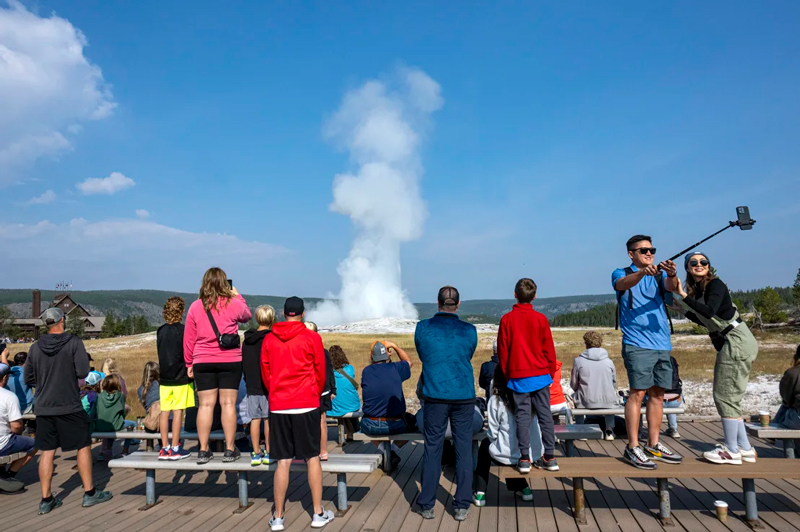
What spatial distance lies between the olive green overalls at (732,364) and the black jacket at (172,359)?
562 cm

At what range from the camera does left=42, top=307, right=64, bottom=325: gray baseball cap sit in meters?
6.06

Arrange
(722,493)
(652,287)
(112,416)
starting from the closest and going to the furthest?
(652,287)
(722,493)
(112,416)

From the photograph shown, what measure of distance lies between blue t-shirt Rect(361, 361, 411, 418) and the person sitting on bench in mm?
1519

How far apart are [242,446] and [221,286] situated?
2.93 m

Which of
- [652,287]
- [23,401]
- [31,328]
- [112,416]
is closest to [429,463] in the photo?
[652,287]

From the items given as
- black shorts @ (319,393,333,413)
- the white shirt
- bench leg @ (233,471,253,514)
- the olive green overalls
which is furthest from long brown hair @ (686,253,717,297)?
the white shirt

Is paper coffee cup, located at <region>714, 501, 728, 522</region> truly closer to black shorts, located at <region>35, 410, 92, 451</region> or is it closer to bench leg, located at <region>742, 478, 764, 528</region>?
bench leg, located at <region>742, 478, 764, 528</region>

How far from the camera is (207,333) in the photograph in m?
6.00

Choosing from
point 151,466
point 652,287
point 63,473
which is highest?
point 652,287

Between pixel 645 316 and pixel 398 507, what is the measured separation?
3319mm

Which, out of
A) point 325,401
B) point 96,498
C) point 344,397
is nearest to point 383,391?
point 325,401

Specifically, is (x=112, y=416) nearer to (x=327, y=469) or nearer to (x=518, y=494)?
(x=327, y=469)

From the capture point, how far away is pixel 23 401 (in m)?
9.07

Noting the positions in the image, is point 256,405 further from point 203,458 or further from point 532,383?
point 532,383
